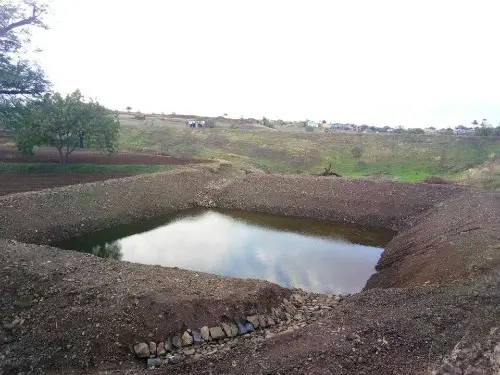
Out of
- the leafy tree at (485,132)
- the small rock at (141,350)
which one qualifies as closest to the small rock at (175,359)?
the small rock at (141,350)

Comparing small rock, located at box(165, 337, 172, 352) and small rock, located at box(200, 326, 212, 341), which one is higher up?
small rock, located at box(200, 326, 212, 341)

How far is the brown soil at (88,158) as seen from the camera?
1315 inches

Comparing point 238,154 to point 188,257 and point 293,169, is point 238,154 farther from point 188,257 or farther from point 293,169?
point 188,257

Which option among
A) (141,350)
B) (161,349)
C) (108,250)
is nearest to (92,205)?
(108,250)

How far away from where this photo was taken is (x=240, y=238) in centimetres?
2367

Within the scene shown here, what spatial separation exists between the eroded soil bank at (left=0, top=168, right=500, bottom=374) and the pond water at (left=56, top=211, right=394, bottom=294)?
190 cm

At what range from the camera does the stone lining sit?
10.3 meters

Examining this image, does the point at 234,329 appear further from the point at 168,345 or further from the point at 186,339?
the point at 168,345

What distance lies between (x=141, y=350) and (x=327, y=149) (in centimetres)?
4391

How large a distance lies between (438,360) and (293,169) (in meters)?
36.9

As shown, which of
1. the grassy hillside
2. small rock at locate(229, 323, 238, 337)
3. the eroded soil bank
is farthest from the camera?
the grassy hillside

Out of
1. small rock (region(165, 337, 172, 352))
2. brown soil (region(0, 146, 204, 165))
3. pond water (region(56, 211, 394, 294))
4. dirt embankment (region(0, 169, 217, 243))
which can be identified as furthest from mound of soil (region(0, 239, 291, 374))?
brown soil (region(0, 146, 204, 165))

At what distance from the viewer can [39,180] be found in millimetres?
28406

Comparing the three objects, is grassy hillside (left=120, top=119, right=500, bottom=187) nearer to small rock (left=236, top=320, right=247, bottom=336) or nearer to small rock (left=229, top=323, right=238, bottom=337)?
small rock (left=236, top=320, right=247, bottom=336)
